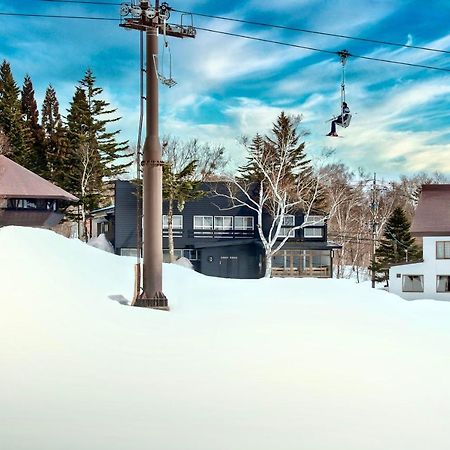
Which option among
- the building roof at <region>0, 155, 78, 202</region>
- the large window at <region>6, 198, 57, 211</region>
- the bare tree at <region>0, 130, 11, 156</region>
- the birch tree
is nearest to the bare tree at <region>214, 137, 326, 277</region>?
the birch tree

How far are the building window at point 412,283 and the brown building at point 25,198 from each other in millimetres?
21343

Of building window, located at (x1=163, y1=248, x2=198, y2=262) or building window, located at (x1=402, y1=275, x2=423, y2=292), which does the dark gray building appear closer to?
building window, located at (x1=163, y1=248, x2=198, y2=262)

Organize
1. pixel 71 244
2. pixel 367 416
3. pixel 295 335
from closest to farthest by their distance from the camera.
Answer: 1. pixel 367 416
2. pixel 295 335
3. pixel 71 244

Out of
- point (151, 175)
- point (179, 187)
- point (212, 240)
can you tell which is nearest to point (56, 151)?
point (179, 187)

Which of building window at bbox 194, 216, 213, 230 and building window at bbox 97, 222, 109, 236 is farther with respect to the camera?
building window at bbox 97, 222, 109, 236

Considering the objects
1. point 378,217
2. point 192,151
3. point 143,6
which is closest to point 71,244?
point 143,6

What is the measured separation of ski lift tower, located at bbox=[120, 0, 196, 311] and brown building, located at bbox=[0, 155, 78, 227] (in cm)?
1916

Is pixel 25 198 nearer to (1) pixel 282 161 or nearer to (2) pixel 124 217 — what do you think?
(2) pixel 124 217

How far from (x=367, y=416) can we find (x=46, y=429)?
10.2 feet

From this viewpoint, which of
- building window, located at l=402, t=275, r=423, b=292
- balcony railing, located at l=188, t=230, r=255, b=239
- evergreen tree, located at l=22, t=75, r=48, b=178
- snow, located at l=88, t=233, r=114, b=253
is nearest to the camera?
building window, located at l=402, t=275, r=423, b=292

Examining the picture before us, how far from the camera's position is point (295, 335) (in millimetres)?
9672

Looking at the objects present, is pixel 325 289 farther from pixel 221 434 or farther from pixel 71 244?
pixel 221 434

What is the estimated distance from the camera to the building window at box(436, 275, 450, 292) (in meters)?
32.3

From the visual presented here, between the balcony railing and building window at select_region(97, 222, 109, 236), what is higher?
building window at select_region(97, 222, 109, 236)
